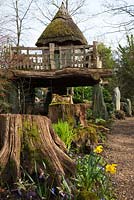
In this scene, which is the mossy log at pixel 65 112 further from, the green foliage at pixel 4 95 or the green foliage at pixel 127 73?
the green foliage at pixel 127 73

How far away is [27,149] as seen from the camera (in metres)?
4.27

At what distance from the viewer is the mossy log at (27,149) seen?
4109 millimetres

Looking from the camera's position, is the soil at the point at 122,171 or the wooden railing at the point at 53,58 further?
the wooden railing at the point at 53,58

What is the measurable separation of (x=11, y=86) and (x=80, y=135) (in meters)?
7.19

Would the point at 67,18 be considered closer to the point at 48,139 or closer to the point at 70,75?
the point at 70,75

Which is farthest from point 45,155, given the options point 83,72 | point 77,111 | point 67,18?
point 67,18

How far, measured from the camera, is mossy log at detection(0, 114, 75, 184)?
4109 mm

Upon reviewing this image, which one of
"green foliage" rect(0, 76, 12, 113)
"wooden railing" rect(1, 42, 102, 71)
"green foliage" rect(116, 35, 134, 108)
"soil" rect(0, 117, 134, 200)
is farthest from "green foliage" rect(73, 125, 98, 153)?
"green foliage" rect(116, 35, 134, 108)

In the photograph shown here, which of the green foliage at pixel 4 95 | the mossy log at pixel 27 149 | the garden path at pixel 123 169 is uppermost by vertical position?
the green foliage at pixel 4 95

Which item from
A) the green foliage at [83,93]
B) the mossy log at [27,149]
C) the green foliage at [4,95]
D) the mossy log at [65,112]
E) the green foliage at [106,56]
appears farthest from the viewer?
the green foliage at [106,56]

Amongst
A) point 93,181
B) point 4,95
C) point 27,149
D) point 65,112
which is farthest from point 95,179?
point 4,95

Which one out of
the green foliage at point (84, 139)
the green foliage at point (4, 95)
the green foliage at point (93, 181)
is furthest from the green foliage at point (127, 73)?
the green foliage at point (93, 181)

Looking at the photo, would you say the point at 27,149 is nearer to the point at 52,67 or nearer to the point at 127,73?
the point at 52,67

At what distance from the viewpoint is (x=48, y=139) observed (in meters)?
4.44
